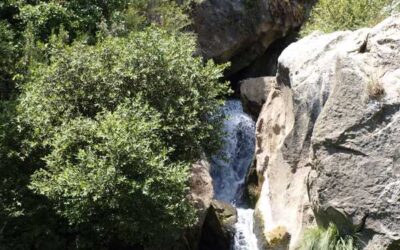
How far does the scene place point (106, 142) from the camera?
→ 986cm

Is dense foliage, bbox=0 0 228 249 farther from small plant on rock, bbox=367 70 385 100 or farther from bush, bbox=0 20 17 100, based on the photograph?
small plant on rock, bbox=367 70 385 100

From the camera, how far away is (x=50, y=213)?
11172 mm

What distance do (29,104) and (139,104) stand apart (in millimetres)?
2612

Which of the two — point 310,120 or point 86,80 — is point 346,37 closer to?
point 310,120

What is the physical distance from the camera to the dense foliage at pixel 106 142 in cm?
982

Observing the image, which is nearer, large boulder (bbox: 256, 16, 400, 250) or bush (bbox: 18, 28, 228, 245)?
large boulder (bbox: 256, 16, 400, 250)

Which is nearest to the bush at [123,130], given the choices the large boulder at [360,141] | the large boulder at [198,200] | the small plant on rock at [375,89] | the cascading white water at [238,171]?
the large boulder at [198,200]

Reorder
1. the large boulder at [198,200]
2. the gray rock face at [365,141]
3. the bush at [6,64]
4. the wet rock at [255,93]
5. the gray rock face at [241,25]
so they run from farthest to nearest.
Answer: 1. the gray rock face at [241,25]
2. the wet rock at [255,93]
3. the bush at [6,64]
4. the large boulder at [198,200]
5. the gray rock face at [365,141]

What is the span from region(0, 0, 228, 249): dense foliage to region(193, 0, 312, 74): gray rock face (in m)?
8.58

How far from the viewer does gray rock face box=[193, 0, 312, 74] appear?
21.6 metres

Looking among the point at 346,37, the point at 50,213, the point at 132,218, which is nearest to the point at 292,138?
the point at 346,37

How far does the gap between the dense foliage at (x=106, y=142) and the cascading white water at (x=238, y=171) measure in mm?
2983

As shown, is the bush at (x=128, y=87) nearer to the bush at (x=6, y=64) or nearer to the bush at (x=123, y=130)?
the bush at (x=123, y=130)

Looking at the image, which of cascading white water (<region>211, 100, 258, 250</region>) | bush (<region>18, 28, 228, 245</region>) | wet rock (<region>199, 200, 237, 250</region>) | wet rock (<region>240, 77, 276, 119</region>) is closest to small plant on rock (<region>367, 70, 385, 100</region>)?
bush (<region>18, 28, 228, 245</region>)
